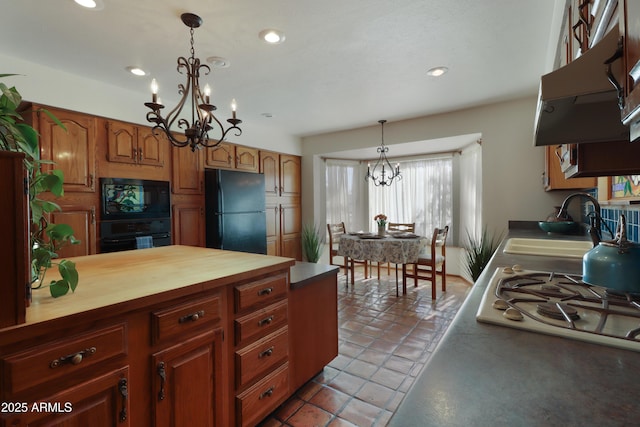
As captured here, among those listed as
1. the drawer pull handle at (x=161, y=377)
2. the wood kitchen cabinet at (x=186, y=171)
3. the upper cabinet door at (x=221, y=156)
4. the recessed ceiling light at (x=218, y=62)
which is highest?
the recessed ceiling light at (x=218, y=62)

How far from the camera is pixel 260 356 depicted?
4.92 ft

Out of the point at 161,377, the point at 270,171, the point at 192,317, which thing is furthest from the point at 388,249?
the point at 161,377

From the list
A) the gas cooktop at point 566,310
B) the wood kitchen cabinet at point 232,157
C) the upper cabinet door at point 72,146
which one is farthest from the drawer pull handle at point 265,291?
the wood kitchen cabinet at point 232,157

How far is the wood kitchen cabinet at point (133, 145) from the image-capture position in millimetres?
2910

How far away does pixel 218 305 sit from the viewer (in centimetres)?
130

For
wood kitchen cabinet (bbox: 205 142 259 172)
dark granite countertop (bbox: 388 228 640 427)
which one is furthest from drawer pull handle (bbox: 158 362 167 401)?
wood kitchen cabinet (bbox: 205 142 259 172)

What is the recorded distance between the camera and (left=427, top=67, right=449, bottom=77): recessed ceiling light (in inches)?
103

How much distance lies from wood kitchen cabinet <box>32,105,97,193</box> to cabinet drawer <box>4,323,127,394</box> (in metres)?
2.33

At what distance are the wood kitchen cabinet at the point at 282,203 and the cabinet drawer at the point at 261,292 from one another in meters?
3.05

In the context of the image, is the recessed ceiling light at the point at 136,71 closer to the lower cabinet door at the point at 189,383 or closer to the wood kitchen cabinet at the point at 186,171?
the wood kitchen cabinet at the point at 186,171

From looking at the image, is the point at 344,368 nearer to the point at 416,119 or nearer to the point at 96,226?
the point at 96,226

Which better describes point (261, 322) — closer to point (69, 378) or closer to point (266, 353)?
point (266, 353)

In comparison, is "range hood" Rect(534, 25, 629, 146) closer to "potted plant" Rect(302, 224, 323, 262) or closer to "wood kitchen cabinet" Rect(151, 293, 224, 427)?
"wood kitchen cabinet" Rect(151, 293, 224, 427)

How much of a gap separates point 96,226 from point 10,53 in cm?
148
